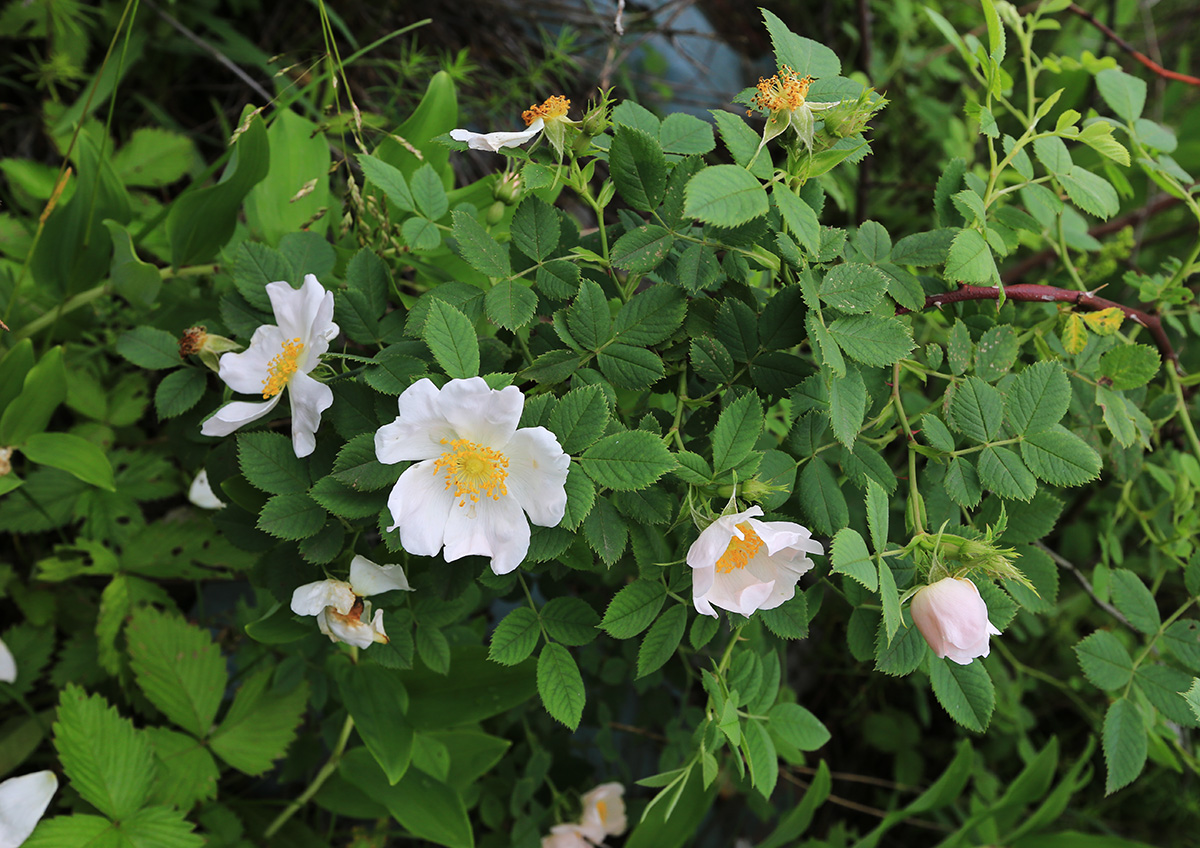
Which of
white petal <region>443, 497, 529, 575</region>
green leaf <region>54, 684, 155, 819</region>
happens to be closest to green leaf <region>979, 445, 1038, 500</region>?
white petal <region>443, 497, 529, 575</region>

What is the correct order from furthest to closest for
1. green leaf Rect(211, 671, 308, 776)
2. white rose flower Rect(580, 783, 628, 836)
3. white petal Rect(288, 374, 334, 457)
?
white rose flower Rect(580, 783, 628, 836), green leaf Rect(211, 671, 308, 776), white petal Rect(288, 374, 334, 457)

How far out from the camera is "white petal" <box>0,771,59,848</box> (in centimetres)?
91

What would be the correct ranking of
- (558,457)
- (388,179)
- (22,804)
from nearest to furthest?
1. (558,457)
2. (388,179)
3. (22,804)

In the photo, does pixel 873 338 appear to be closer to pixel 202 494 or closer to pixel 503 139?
pixel 503 139

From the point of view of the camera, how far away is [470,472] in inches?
26.0

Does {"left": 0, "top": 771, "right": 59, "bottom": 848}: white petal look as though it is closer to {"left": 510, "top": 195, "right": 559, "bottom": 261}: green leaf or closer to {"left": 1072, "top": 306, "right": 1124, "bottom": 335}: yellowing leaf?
{"left": 510, "top": 195, "right": 559, "bottom": 261}: green leaf

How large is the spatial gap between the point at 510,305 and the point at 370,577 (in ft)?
0.98

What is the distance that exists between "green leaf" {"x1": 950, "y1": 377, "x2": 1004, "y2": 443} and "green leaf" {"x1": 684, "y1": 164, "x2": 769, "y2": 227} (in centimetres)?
29

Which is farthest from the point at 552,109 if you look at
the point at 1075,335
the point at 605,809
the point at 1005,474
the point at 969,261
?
the point at 605,809

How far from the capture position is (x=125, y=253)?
1056 millimetres

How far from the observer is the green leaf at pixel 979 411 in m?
0.75

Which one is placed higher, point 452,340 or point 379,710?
point 452,340

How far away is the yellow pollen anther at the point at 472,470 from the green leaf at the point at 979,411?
44 centimetres

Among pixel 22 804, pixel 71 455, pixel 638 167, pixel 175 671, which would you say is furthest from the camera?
pixel 175 671
